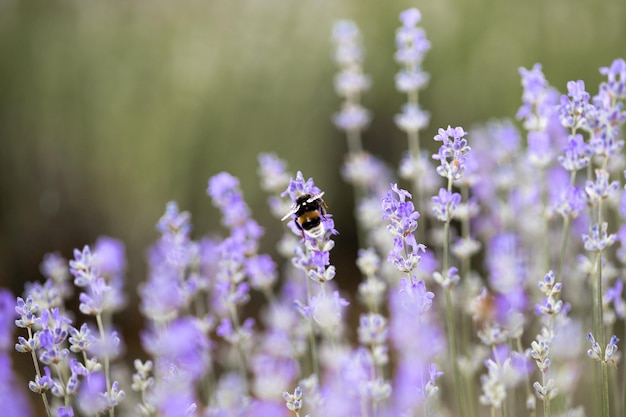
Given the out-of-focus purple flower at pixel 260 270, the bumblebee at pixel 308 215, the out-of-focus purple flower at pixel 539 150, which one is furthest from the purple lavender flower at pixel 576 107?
the out-of-focus purple flower at pixel 260 270

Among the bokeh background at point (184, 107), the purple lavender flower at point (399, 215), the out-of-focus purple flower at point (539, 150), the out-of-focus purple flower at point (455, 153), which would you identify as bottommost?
the purple lavender flower at point (399, 215)

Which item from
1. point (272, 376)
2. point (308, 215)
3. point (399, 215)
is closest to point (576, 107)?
point (399, 215)

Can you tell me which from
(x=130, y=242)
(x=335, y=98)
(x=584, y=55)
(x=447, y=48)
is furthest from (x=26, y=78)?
(x=584, y=55)

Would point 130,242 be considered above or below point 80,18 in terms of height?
below

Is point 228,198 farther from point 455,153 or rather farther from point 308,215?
point 455,153

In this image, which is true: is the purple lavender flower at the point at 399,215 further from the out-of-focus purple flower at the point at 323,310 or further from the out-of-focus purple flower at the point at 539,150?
the out-of-focus purple flower at the point at 539,150

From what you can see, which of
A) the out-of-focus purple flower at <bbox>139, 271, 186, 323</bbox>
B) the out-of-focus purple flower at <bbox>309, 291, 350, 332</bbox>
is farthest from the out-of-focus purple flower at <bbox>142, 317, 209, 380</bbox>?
the out-of-focus purple flower at <bbox>309, 291, 350, 332</bbox>

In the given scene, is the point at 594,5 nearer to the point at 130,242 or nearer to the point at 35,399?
the point at 130,242

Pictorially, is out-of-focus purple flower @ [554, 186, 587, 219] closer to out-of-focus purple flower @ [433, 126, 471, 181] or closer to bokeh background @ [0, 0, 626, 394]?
out-of-focus purple flower @ [433, 126, 471, 181]
